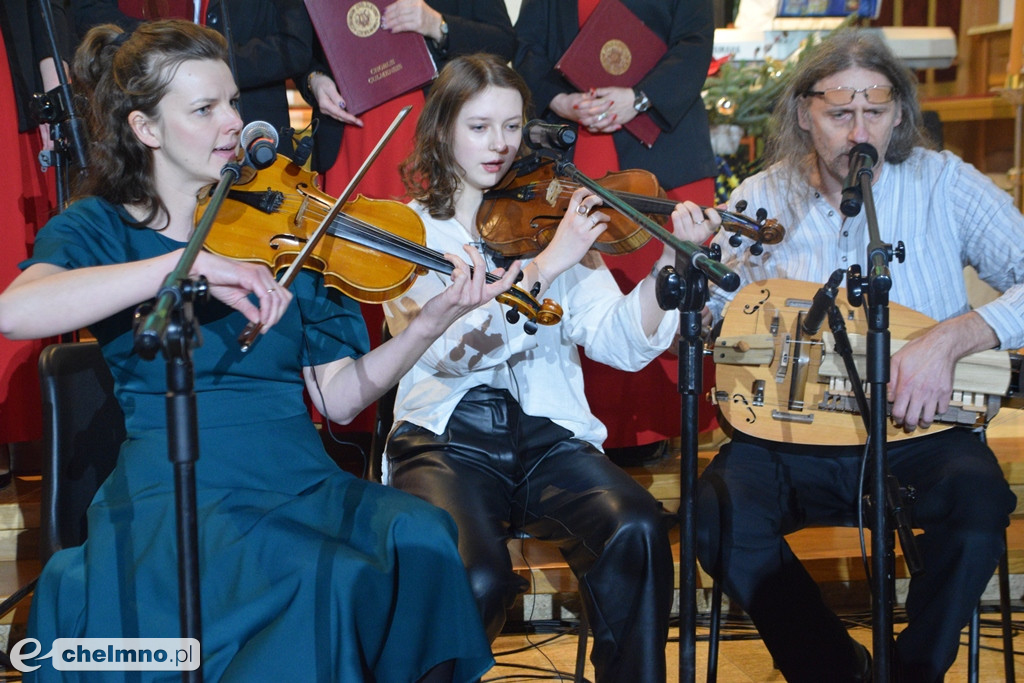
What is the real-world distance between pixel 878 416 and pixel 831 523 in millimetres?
617

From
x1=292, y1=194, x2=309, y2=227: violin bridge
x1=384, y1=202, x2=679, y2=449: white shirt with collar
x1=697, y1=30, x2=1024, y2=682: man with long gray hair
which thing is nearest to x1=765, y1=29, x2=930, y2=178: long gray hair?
x1=697, y1=30, x2=1024, y2=682: man with long gray hair

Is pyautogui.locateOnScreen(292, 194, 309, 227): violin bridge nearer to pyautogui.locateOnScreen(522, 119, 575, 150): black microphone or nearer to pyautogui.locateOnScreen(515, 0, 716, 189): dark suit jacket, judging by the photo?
pyautogui.locateOnScreen(522, 119, 575, 150): black microphone

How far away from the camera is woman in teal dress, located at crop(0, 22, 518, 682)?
1.54 metres

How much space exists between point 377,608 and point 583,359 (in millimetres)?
1534

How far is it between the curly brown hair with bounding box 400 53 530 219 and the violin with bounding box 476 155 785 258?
0.32ft

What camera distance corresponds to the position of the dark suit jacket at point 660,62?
9.72 ft

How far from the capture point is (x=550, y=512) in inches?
81.9

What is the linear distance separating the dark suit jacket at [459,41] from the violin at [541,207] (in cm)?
70

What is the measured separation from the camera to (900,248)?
1.80 meters

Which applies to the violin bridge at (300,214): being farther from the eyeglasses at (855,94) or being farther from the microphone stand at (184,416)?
the eyeglasses at (855,94)

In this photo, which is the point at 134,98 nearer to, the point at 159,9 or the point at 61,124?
the point at 61,124

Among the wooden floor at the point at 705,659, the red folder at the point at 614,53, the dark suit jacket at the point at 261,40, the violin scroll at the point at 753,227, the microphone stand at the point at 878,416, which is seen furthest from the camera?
the red folder at the point at 614,53

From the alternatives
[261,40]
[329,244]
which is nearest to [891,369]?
[329,244]

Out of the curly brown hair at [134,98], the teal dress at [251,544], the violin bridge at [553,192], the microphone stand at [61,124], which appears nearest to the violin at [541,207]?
the violin bridge at [553,192]
